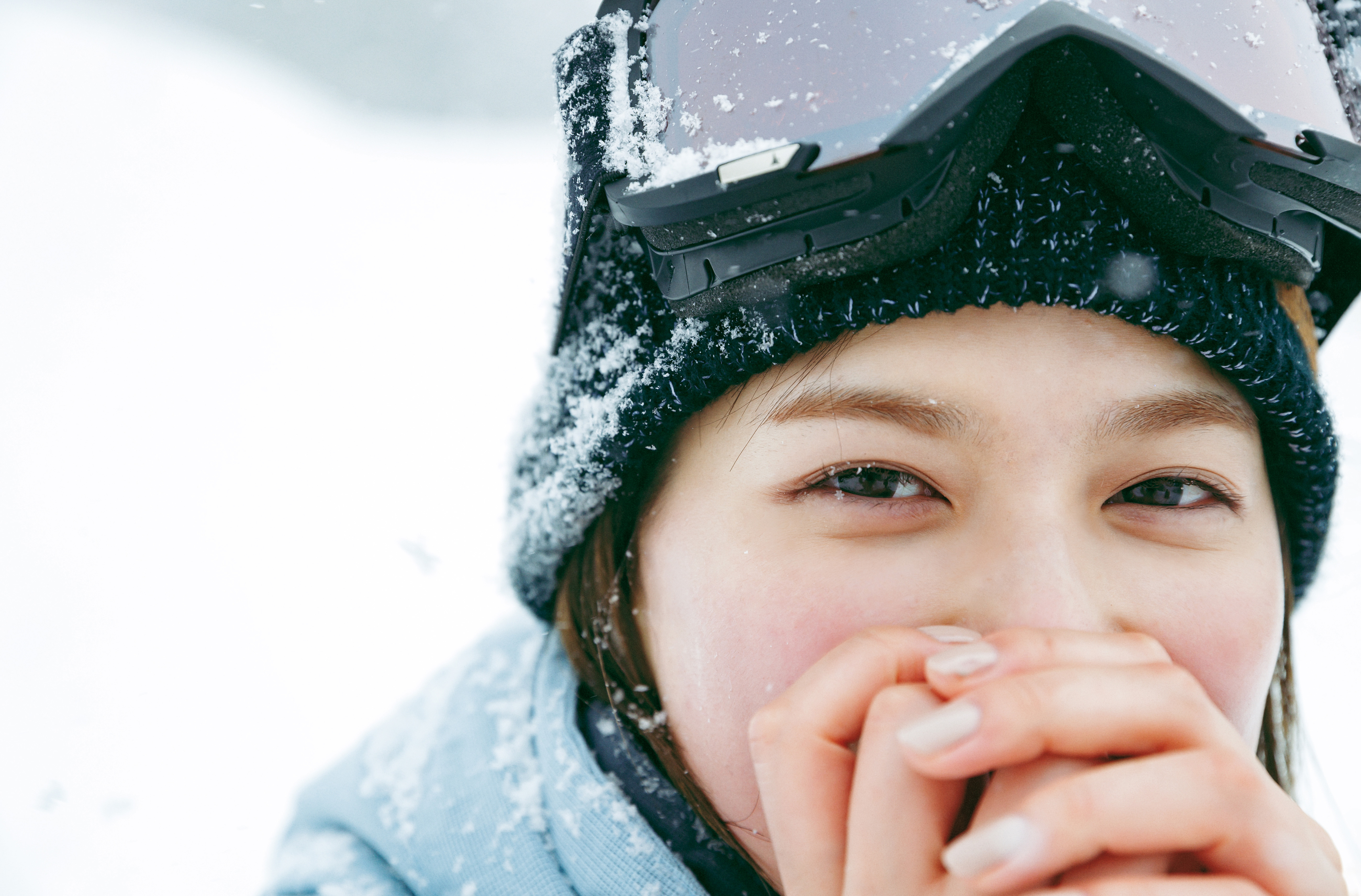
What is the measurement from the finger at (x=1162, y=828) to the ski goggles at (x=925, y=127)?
68 cm

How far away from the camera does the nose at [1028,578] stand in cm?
108

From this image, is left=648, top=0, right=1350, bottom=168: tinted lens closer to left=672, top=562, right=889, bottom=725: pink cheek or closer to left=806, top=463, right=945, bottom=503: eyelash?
left=806, top=463, right=945, bottom=503: eyelash

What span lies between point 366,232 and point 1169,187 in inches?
116

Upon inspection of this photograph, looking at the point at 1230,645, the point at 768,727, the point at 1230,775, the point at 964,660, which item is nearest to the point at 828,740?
the point at 768,727

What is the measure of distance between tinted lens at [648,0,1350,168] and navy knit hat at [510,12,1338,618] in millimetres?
148

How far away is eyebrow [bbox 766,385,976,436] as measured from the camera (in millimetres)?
1134

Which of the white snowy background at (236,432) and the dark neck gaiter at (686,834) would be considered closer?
the dark neck gaiter at (686,834)

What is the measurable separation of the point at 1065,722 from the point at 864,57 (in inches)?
34.8

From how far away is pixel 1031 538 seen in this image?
1103 millimetres

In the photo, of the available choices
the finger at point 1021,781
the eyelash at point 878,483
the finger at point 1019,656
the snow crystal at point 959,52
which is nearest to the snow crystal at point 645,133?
the snow crystal at point 959,52

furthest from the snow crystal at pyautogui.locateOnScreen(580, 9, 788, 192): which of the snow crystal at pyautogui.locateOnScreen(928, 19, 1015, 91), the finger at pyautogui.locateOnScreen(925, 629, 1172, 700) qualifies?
the finger at pyautogui.locateOnScreen(925, 629, 1172, 700)

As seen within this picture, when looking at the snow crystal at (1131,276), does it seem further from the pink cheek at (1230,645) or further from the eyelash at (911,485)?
the pink cheek at (1230,645)

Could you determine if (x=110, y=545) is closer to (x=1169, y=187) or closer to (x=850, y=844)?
(x=850, y=844)

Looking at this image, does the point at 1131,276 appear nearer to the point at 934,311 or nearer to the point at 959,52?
the point at 934,311
